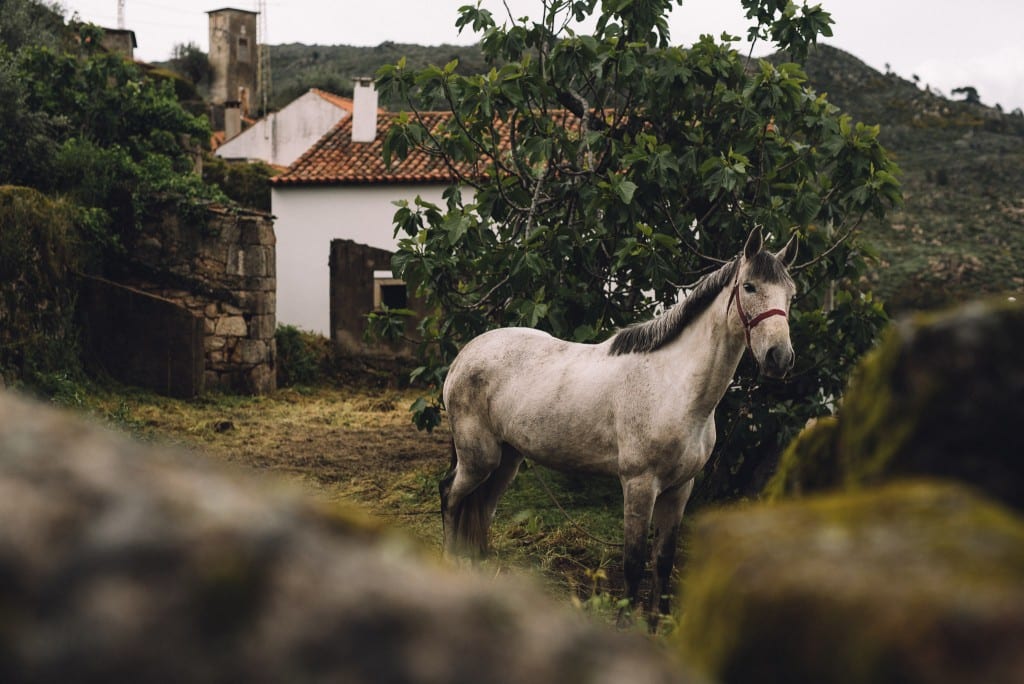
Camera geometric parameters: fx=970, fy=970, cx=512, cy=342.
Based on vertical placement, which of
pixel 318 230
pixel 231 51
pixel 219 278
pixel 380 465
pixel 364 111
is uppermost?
pixel 231 51

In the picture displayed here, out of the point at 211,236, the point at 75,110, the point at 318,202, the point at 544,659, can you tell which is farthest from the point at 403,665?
the point at 318,202

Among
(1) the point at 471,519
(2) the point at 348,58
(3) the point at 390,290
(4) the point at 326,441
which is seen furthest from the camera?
(2) the point at 348,58

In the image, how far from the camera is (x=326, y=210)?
887 inches

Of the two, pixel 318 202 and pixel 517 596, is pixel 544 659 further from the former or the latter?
pixel 318 202

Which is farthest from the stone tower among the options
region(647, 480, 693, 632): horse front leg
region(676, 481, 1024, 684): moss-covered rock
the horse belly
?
region(676, 481, 1024, 684): moss-covered rock

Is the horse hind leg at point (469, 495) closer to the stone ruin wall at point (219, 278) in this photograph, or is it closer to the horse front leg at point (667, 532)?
the horse front leg at point (667, 532)

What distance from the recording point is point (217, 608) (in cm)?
96

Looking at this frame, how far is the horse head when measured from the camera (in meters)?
4.72

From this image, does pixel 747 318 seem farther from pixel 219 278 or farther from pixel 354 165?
pixel 354 165

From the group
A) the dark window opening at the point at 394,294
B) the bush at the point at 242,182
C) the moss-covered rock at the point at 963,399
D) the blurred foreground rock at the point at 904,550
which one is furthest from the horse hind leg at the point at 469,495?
the bush at the point at 242,182

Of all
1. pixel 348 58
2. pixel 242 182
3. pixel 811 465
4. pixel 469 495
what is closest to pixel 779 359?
pixel 469 495

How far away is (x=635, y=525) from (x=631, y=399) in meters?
0.69

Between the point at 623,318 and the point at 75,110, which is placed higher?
the point at 75,110

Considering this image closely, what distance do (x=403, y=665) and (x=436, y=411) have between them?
712 cm
